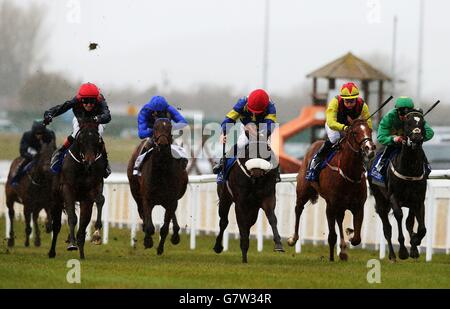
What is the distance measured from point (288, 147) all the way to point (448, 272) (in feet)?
121

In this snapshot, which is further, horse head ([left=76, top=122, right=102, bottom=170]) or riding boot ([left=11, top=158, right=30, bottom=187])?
riding boot ([left=11, top=158, right=30, bottom=187])

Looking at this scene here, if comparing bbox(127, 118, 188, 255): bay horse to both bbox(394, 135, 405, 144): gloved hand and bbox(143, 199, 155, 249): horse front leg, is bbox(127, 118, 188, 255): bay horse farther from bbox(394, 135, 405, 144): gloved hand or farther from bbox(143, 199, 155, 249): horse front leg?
bbox(394, 135, 405, 144): gloved hand

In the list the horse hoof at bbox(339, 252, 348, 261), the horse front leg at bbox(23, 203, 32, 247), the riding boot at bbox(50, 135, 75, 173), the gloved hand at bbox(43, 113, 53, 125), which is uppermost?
the gloved hand at bbox(43, 113, 53, 125)

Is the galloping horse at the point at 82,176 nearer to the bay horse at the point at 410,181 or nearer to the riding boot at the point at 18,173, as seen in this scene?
the bay horse at the point at 410,181

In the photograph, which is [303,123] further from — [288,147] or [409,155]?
[409,155]

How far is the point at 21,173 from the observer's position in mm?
20906

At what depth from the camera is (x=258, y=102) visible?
14.5m

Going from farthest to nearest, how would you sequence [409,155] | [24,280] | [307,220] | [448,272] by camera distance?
[307,220]
[409,155]
[448,272]
[24,280]

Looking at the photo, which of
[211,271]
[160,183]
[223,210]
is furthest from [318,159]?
[211,271]

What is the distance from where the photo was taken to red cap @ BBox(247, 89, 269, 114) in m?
14.5

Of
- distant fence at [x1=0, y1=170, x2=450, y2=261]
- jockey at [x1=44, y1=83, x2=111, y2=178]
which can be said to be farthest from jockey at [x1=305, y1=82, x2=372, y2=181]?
jockey at [x1=44, y1=83, x2=111, y2=178]

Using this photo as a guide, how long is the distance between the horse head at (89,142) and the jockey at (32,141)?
5568mm

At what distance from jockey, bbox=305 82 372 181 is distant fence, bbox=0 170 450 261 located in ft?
5.37
